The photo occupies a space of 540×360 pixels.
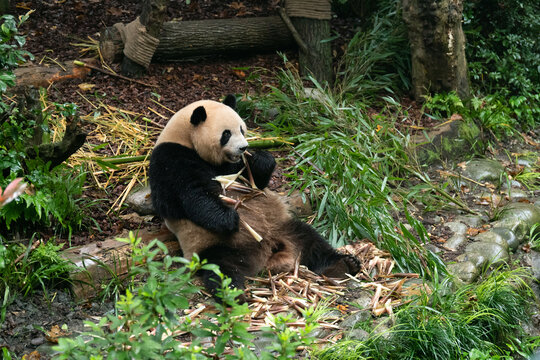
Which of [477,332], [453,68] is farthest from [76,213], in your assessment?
[453,68]

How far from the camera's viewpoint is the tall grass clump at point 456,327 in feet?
12.1

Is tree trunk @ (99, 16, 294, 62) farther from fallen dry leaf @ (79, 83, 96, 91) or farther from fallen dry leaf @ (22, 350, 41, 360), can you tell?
fallen dry leaf @ (22, 350, 41, 360)

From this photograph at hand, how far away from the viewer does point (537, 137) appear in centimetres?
721

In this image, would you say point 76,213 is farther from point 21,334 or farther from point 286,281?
point 286,281

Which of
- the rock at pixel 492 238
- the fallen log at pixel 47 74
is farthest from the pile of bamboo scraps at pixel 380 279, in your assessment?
the fallen log at pixel 47 74

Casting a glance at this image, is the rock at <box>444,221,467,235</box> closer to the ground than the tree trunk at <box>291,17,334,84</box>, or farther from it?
closer to the ground

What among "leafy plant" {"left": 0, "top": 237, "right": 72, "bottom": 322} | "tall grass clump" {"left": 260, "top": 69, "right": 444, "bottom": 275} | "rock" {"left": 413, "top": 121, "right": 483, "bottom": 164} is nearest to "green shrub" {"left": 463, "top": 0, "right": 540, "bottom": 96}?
"rock" {"left": 413, "top": 121, "right": 483, "bottom": 164}

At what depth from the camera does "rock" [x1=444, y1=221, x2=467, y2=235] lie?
5.28 meters

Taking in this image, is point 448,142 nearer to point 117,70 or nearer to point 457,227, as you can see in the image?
point 457,227

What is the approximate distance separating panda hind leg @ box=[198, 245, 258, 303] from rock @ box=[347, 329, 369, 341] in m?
0.67

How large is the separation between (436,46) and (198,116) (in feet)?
11.3

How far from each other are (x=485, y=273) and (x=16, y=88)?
424cm

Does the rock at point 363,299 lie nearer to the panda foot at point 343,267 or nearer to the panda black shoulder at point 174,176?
the panda foot at point 343,267

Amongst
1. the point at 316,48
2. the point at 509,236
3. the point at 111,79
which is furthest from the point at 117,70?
the point at 509,236
